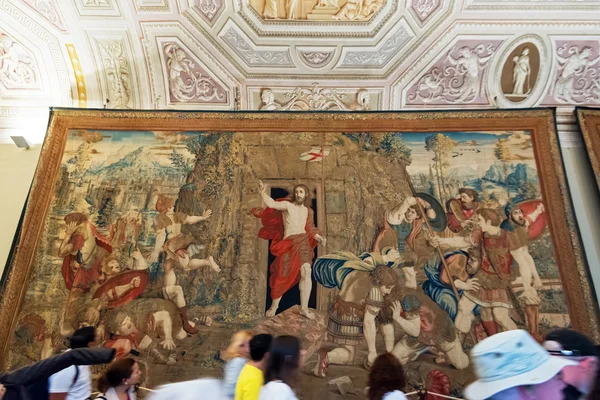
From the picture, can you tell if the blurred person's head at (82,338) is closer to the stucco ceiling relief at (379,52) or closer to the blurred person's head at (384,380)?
the blurred person's head at (384,380)

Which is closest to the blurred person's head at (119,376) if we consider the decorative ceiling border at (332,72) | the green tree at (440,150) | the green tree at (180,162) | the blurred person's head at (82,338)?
the blurred person's head at (82,338)

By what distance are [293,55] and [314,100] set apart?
0.99m

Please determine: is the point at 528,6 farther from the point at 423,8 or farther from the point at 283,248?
the point at 283,248

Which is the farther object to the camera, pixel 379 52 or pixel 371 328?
pixel 379 52

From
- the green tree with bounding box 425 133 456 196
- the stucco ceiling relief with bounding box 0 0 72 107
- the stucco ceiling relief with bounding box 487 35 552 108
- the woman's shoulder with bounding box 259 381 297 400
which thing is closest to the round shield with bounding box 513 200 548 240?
the green tree with bounding box 425 133 456 196

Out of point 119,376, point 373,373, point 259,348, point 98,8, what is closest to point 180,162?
point 98,8

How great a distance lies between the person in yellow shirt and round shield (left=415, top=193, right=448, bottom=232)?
5.89 meters

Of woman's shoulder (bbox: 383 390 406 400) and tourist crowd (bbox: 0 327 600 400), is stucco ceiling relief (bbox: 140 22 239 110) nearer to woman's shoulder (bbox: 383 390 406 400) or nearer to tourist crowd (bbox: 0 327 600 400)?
tourist crowd (bbox: 0 327 600 400)

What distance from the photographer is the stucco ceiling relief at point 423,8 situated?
27.7ft

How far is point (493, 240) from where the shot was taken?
7812 mm

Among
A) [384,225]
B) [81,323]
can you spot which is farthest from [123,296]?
[384,225]

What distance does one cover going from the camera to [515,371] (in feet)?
6.05

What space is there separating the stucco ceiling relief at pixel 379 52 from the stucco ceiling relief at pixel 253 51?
115 cm

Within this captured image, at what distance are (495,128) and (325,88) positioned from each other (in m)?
3.46
